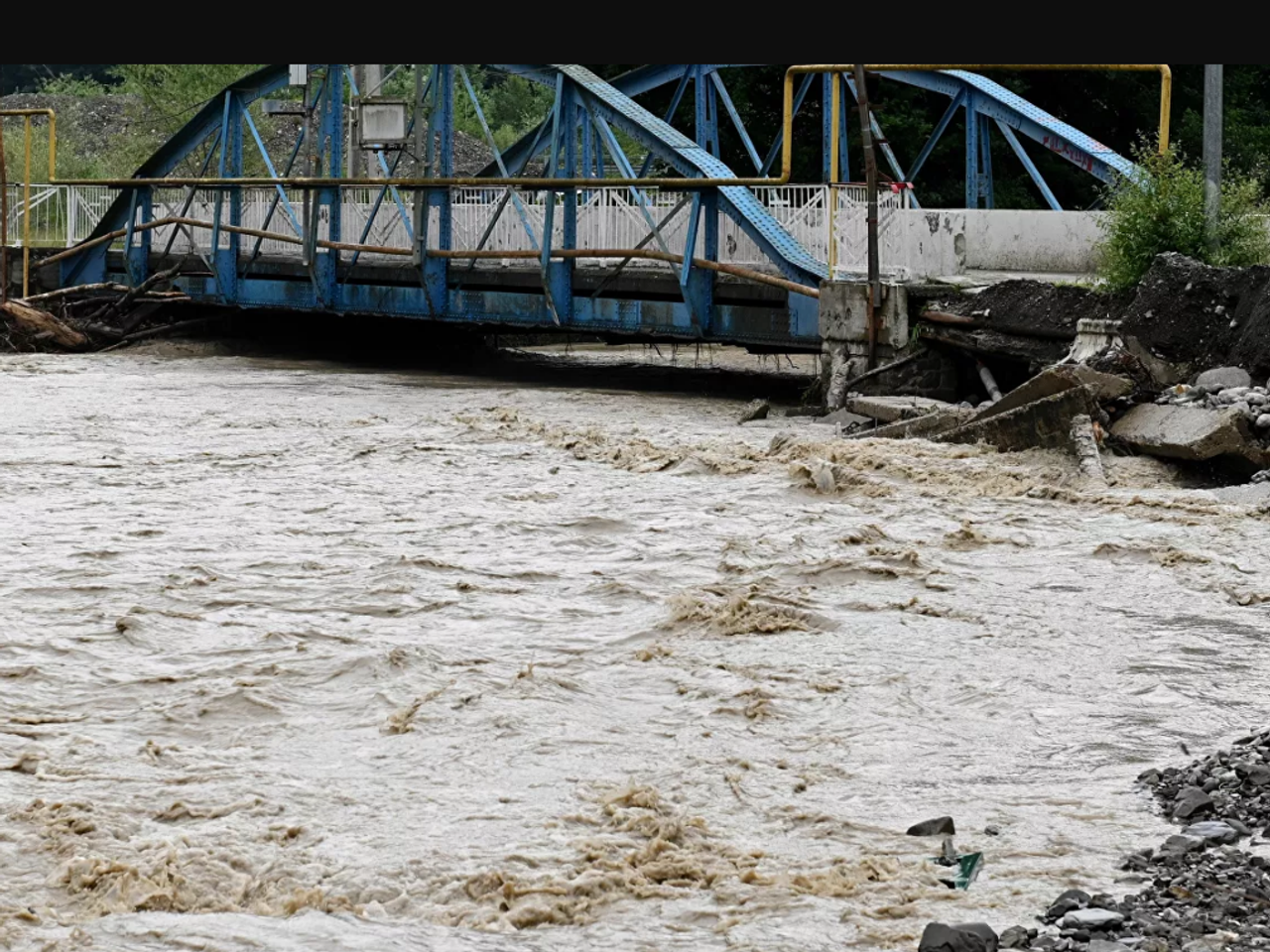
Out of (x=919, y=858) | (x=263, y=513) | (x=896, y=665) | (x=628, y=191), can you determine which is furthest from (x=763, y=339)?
(x=919, y=858)

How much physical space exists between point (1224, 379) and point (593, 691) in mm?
9264

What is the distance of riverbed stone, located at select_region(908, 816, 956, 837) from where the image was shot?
20.4 ft

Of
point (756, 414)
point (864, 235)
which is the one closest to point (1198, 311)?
point (864, 235)

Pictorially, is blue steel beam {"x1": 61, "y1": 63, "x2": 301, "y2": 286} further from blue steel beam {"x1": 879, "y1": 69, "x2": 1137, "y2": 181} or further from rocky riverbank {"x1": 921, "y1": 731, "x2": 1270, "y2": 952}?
rocky riverbank {"x1": 921, "y1": 731, "x2": 1270, "y2": 952}

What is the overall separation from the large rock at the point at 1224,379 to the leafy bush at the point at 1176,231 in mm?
2372

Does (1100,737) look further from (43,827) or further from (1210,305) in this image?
(1210,305)

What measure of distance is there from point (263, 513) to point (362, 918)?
841 cm

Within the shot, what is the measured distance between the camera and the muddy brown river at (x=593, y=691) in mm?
5684

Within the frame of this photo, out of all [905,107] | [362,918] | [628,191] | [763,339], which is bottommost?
[362,918]

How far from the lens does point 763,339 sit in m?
21.3

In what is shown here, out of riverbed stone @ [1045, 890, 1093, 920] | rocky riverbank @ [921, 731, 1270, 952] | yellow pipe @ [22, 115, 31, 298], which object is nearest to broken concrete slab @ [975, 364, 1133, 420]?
rocky riverbank @ [921, 731, 1270, 952]

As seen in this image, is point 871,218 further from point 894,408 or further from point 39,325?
point 39,325

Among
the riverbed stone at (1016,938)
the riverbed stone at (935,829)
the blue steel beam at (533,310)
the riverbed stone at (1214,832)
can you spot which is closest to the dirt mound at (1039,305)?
the blue steel beam at (533,310)

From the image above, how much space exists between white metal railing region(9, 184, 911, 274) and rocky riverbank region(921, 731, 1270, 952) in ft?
46.8
